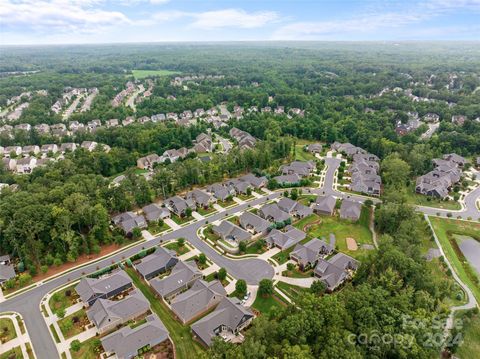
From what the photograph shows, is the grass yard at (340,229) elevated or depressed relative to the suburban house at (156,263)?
depressed

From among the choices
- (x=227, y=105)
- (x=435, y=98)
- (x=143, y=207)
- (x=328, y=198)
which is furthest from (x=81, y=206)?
(x=435, y=98)

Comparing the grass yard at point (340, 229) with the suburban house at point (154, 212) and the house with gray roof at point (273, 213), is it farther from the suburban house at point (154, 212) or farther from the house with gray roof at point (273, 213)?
the suburban house at point (154, 212)

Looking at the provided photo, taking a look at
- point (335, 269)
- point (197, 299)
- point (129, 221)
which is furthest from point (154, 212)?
point (335, 269)

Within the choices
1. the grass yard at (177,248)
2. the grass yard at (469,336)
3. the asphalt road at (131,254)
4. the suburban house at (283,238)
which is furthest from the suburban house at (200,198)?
the grass yard at (469,336)

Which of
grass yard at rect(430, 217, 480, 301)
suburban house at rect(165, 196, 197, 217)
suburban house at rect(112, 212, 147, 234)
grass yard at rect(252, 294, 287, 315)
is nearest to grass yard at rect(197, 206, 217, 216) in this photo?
suburban house at rect(165, 196, 197, 217)

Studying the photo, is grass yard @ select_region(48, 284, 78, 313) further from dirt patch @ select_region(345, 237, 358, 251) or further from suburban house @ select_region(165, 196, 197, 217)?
dirt patch @ select_region(345, 237, 358, 251)

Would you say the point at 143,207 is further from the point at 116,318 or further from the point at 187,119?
the point at 187,119
